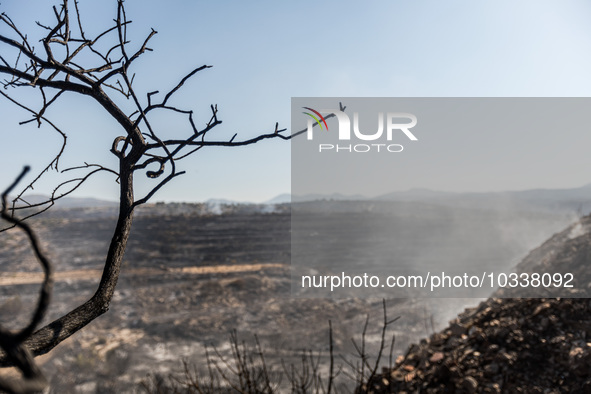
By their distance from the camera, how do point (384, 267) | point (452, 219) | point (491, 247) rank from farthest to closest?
point (452, 219), point (491, 247), point (384, 267)

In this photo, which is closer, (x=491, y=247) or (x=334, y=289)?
(x=334, y=289)

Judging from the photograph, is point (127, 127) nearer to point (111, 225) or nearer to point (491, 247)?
point (491, 247)

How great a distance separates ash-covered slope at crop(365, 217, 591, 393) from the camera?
4.41 m

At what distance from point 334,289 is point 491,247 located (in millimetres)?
9959

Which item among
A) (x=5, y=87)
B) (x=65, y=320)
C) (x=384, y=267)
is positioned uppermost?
(x=5, y=87)

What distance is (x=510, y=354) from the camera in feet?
15.8

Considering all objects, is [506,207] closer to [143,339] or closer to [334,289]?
[334,289]

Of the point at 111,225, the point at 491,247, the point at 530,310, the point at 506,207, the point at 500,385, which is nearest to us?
the point at 500,385

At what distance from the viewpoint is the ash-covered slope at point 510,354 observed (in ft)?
14.5

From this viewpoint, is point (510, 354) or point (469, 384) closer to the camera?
point (469, 384)

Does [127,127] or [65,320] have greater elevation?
[127,127]

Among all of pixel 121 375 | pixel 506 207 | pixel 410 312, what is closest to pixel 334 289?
pixel 410 312

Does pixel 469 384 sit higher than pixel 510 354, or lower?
lower

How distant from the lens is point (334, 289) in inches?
546
